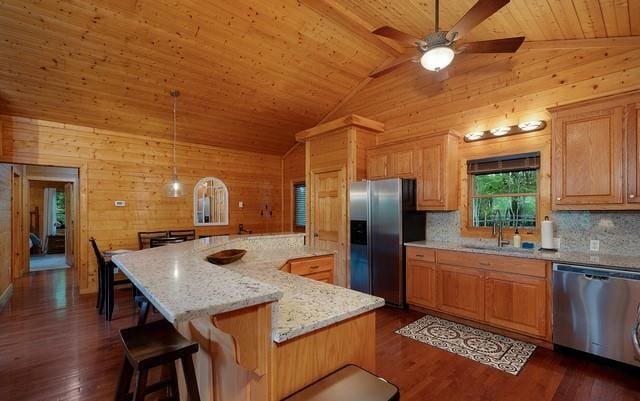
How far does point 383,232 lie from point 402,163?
104cm

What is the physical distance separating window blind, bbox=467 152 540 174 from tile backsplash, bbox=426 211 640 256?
0.62 m

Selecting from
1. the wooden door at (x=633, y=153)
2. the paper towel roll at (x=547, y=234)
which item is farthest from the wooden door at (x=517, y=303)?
the wooden door at (x=633, y=153)

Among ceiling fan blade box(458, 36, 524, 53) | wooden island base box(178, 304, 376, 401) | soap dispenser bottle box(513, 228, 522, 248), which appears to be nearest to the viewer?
wooden island base box(178, 304, 376, 401)

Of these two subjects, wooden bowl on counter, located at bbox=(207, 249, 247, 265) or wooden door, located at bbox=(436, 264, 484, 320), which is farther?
wooden door, located at bbox=(436, 264, 484, 320)

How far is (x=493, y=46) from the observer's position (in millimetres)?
2609

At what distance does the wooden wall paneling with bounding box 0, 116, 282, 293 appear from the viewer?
460cm

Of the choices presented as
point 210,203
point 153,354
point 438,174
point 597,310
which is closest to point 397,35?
point 438,174

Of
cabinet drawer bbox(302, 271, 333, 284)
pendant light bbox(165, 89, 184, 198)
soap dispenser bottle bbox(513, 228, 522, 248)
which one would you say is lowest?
cabinet drawer bbox(302, 271, 333, 284)

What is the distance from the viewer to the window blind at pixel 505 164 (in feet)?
11.6

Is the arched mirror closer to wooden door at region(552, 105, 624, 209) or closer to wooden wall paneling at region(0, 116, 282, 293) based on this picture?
wooden wall paneling at region(0, 116, 282, 293)

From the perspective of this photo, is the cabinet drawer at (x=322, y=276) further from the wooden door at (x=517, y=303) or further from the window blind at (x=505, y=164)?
the window blind at (x=505, y=164)

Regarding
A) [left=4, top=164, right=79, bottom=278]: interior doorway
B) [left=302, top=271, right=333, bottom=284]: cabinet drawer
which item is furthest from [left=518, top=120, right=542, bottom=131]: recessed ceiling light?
[left=4, top=164, right=79, bottom=278]: interior doorway

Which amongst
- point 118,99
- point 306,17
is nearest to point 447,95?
point 306,17

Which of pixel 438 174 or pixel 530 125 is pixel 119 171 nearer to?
pixel 438 174
